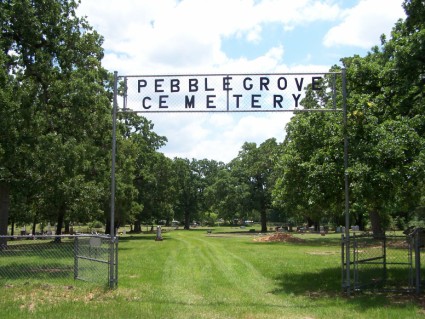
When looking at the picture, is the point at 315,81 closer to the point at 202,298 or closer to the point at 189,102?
the point at 189,102

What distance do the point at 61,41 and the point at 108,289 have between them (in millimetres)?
11790

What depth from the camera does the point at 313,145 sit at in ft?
43.8

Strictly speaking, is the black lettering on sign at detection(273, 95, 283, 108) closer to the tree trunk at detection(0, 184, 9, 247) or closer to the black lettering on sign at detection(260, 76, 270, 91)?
the black lettering on sign at detection(260, 76, 270, 91)

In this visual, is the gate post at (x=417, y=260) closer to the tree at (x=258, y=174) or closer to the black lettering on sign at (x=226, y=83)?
the black lettering on sign at (x=226, y=83)

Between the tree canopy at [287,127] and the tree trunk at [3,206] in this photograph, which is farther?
the tree trunk at [3,206]

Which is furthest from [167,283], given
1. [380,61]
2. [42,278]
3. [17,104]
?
[380,61]

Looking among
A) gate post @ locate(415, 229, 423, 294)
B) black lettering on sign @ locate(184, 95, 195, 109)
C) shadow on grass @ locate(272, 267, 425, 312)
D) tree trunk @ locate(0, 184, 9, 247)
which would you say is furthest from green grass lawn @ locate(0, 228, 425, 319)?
tree trunk @ locate(0, 184, 9, 247)

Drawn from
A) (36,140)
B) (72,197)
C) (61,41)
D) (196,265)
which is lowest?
(196,265)

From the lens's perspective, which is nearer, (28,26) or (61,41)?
(28,26)

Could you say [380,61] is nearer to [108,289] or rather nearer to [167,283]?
[167,283]

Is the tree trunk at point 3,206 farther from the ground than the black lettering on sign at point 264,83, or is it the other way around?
the black lettering on sign at point 264,83

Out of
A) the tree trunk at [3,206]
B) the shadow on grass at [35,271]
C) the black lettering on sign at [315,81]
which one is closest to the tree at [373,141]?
the black lettering on sign at [315,81]

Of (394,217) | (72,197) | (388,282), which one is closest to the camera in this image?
(388,282)

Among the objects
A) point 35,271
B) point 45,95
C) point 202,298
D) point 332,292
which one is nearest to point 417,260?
point 332,292
